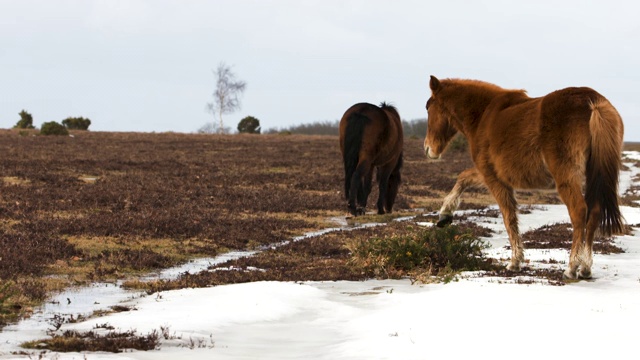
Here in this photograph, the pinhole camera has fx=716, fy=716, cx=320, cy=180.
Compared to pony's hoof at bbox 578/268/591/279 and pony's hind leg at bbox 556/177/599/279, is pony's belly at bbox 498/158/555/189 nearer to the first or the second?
pony's hind leg at bbox 556/177/599/279

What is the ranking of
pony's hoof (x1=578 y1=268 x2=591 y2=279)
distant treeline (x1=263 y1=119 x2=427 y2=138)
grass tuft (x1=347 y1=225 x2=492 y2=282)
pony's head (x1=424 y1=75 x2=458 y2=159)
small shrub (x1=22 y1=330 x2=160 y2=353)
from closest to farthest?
small shrub (x1=22 y1=330 x2=160 y2=353) → pony's hoof (x1=578 y1=268 x2=591 y2=279) → grass tuft (x1=347 y1=225 x2=492 y2=282) → pony's head (x1=424 y1=75 x2=458 y2=159) → distant treeline (x1=263 y1=119 x2=427 y2=138)

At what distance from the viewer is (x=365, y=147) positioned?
63.4ft

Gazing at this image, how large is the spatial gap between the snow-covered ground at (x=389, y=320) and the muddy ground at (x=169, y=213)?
1.28 metres

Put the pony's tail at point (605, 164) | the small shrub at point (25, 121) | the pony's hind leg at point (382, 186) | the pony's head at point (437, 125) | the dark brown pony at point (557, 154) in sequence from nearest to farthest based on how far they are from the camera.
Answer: the pony's tail at point (605, 164), the dark brown pony at point (557, 154), the pony's head at point (437, 125), the pony's hind leg at point (382, 186), the small shrub at point (25, 121)

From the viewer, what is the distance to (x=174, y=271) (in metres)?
12.1

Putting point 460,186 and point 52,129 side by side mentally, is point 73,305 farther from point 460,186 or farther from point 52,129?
point 52,129

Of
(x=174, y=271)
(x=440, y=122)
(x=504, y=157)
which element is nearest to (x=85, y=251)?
(x=174, y=271)

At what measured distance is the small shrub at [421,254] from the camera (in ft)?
35.4

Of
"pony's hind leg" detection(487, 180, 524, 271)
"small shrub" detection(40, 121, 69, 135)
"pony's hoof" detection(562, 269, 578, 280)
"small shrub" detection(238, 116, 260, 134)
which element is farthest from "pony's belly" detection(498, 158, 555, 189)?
"small shrub" detection(238, 116, 260, 134)

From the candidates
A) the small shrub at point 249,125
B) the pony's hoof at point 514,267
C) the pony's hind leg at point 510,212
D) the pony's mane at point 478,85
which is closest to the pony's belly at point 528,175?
the pony's hind leg at point 510,212

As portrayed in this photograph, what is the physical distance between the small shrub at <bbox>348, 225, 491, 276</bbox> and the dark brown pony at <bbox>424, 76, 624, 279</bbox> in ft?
2.33

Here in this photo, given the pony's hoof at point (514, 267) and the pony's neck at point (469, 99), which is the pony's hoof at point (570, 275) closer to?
the pony's hoof at point (514, 267)

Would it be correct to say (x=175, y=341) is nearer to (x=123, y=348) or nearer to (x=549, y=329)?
(x=123, y=348)

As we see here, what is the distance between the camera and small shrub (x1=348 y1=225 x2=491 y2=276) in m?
10.8
